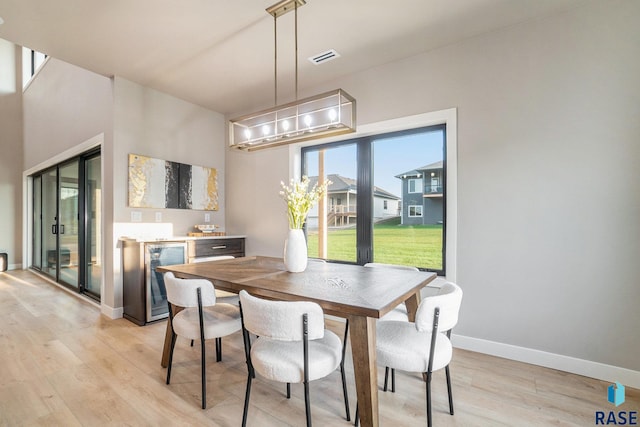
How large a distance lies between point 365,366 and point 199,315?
1069 mm

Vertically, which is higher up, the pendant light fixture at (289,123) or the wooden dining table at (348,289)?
the pendant light fixture at (289,123)

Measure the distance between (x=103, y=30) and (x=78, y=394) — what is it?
114 inches

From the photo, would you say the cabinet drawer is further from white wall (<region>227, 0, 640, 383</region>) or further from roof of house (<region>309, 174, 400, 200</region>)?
white wall (<region>227, 0, 640, 383</region>)

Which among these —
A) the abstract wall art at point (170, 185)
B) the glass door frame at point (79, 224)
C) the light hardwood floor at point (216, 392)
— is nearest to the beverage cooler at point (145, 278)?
the light hardwood floor at point (216, 392)

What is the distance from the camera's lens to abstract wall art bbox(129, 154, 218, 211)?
12.0ft

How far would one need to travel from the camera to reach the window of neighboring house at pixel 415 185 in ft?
10.7

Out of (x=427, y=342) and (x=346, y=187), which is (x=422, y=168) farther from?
(x=427, y=342)

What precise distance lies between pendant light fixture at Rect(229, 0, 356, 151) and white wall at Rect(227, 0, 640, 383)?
1288 mm

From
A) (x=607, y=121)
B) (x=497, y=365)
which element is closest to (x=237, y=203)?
(x=497, y=365)

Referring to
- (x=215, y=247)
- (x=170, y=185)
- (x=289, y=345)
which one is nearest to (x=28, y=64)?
(x=170, y=185)

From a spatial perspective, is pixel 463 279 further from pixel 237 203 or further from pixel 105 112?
pixel 105 112

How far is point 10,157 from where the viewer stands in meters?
6.68

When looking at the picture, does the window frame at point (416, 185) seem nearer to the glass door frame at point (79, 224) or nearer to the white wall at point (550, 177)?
the white wall at point (550, 177)

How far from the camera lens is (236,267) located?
8.10 ft
